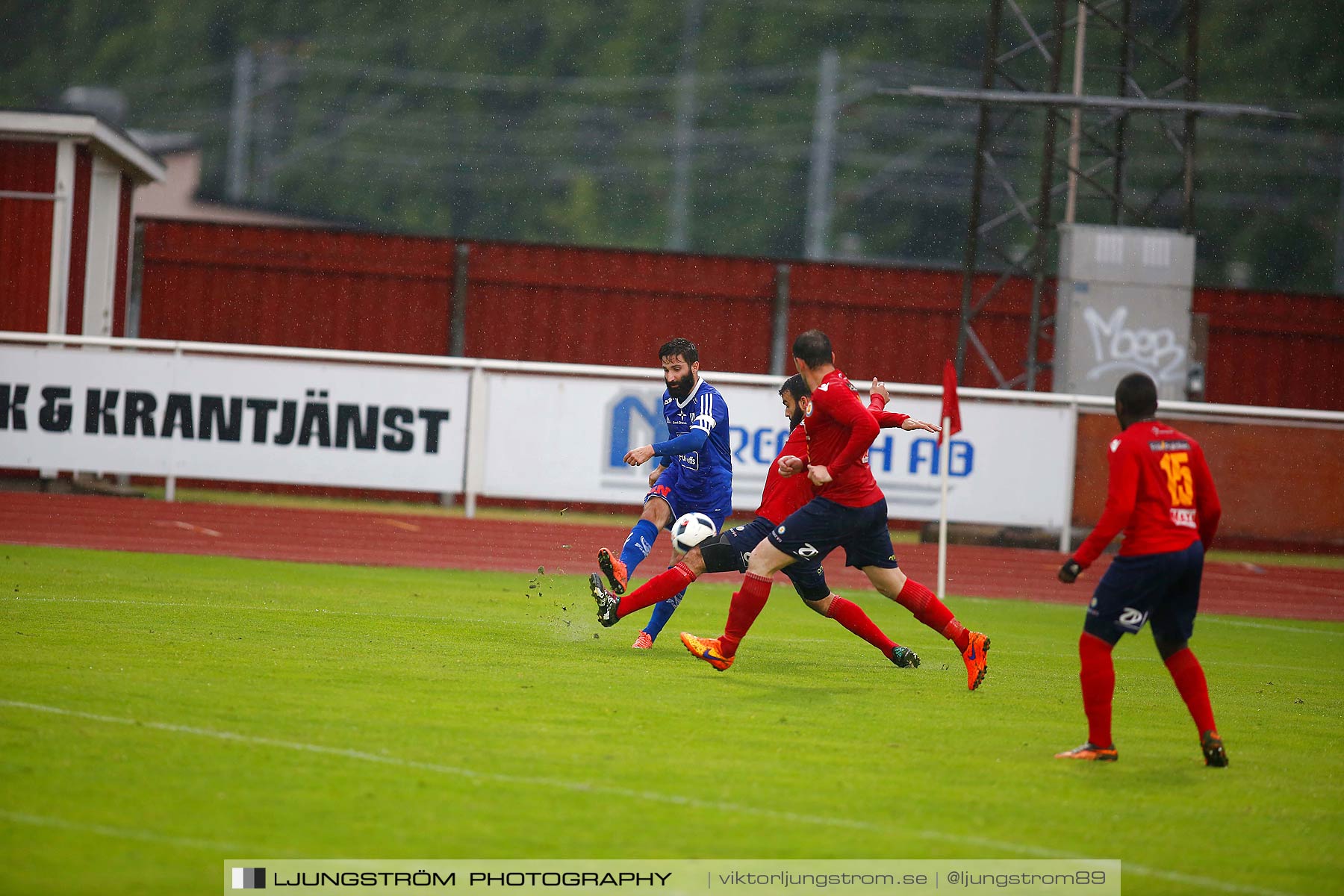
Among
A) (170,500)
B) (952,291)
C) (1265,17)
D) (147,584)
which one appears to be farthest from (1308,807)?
(1265,17)

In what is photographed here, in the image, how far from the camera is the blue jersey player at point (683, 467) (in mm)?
10383

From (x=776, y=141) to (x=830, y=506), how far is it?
182 ft

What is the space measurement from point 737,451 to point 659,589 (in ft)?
30.5

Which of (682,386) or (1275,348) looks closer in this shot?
(682,386)

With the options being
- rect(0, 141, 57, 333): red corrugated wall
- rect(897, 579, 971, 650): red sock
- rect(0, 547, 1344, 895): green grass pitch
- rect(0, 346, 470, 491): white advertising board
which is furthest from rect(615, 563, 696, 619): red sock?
rect(0, 141, 57, 333): red corrugated wall

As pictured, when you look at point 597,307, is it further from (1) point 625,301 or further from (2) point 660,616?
(2) point 660,616

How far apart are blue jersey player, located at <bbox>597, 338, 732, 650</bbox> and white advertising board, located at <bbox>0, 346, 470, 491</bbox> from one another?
29.3ft

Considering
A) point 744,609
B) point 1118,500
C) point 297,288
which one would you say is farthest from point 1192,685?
point 297,288

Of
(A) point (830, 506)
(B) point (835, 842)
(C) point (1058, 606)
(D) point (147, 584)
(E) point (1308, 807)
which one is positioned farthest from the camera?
(C) point (1058, 606)

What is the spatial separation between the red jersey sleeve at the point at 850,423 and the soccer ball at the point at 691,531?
116cm

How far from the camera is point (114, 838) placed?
5.32 meters

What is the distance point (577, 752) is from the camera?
273 inches

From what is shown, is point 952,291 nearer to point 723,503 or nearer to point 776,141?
point 723,503

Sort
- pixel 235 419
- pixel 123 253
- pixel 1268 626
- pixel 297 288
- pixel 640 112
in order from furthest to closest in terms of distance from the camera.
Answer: pixel 640 112 → pixel 297 288 → pixel 123 253 → pixel 235 419 → pixel 1268 626
